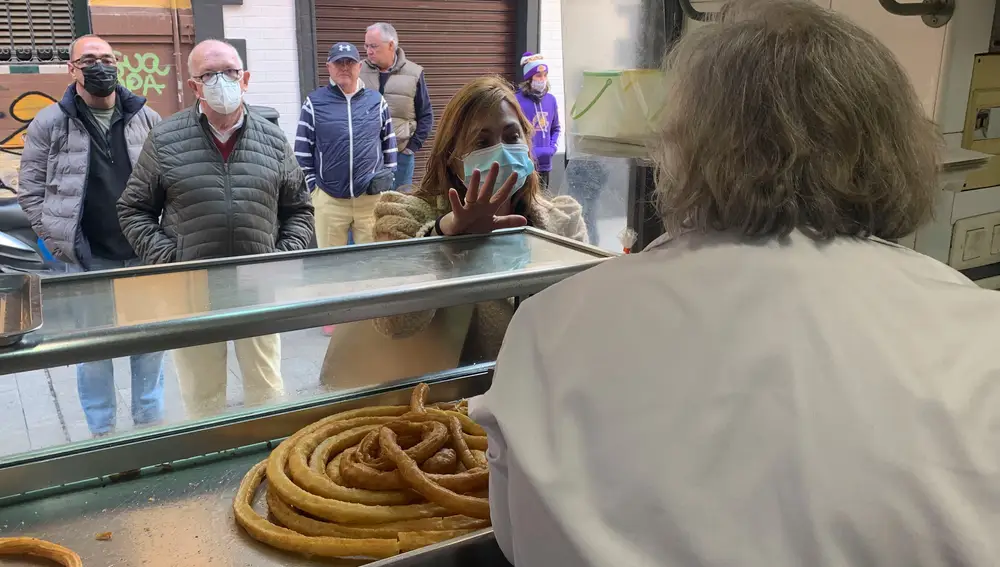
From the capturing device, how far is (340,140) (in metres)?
4.98

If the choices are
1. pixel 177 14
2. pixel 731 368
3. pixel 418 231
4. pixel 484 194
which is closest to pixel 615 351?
pixel 731 368

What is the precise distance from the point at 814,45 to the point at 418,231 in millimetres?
1588

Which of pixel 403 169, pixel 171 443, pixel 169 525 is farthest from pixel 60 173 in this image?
pixel 403 169

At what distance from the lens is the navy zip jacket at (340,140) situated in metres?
4.98

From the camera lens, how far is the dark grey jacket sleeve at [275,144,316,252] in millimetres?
3346

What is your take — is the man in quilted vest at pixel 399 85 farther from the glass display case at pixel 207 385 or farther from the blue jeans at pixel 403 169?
the glass display case at pixel 207 385

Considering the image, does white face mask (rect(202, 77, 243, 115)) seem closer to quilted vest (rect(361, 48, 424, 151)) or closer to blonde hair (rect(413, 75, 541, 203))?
blonde hair (rect(413, 75, 541, 203))

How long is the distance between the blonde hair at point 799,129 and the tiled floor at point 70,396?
121 centimetres

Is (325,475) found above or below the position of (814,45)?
below

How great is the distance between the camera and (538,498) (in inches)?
38.3

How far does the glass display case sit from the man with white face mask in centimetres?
115

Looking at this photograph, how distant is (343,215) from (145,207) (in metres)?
2.08

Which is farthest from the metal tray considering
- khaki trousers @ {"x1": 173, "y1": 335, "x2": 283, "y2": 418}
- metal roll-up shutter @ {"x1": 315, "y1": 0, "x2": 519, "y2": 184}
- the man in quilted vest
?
metal roll-up shutter @ {"x1": 315, "y1": 0, "x2": 519, "y2": 184}

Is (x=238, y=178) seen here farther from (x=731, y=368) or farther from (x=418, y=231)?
(x=731, y=368)
